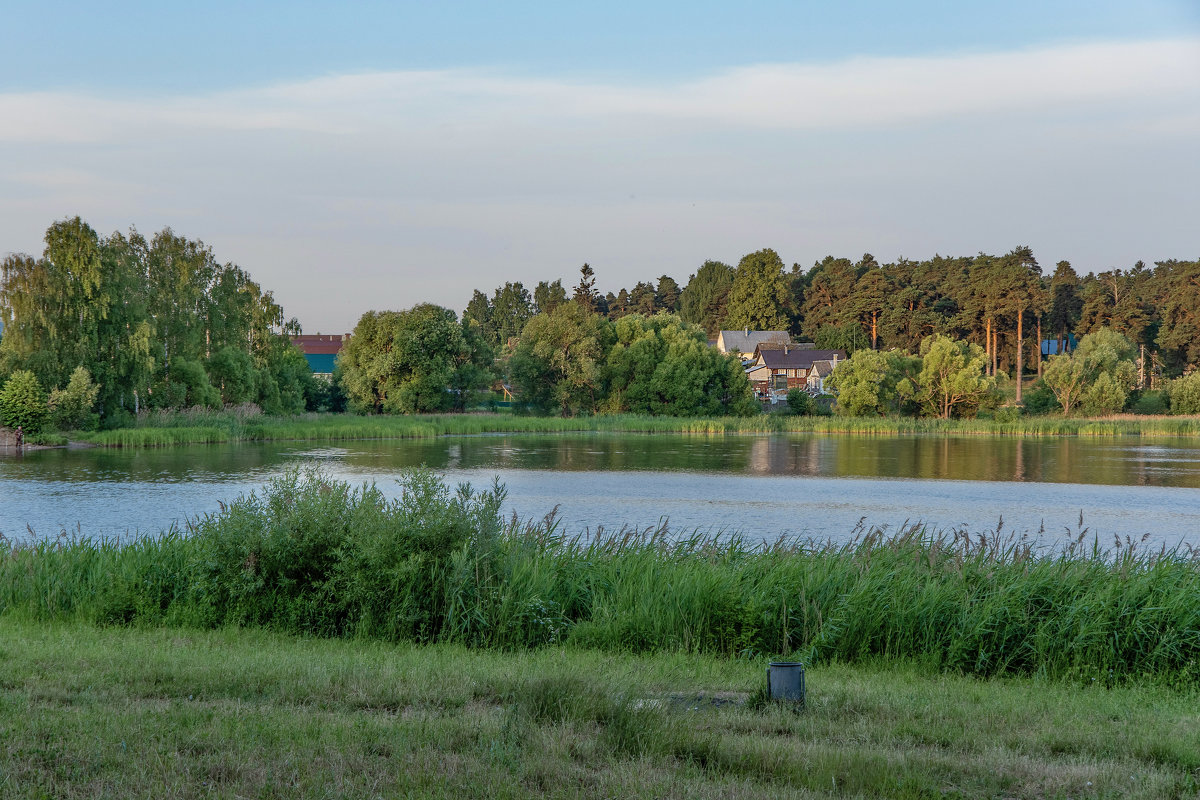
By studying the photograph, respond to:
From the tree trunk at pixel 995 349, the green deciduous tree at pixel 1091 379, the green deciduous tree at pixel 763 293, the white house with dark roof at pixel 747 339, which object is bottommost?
the green deciduous tree at pixel 1091 379

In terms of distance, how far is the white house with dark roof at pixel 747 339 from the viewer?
114 metres

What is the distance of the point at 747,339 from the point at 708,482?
86.1 meters

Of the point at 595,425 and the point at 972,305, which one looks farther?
the point at 972,305

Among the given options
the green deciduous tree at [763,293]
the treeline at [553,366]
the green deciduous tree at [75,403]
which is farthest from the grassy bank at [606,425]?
the green deciduous tree at [763,293]

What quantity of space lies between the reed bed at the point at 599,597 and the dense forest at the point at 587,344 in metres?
39.9

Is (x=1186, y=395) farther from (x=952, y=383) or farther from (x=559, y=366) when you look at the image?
(x=559, y=366)

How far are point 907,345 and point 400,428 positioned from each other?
2267 inches

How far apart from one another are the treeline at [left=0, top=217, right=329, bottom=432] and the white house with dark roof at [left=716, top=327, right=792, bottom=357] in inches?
2697

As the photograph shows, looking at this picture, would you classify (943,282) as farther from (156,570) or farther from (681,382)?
(156,570)

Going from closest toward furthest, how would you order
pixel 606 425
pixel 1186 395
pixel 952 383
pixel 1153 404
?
pixel 606 425, pixel 1186 395, pixel 952 383, pixel 1153 404

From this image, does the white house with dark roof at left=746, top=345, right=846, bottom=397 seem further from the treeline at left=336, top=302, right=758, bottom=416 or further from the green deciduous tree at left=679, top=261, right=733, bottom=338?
the green deciduous tree at left=679, top=261, right=733, bottom=338

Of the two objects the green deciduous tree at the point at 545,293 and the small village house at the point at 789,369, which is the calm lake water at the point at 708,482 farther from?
the green deciduous tree at the point at 545,293

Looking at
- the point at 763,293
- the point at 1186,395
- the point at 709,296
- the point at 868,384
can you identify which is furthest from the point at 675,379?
the point at 709,296

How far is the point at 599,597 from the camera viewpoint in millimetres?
9570
